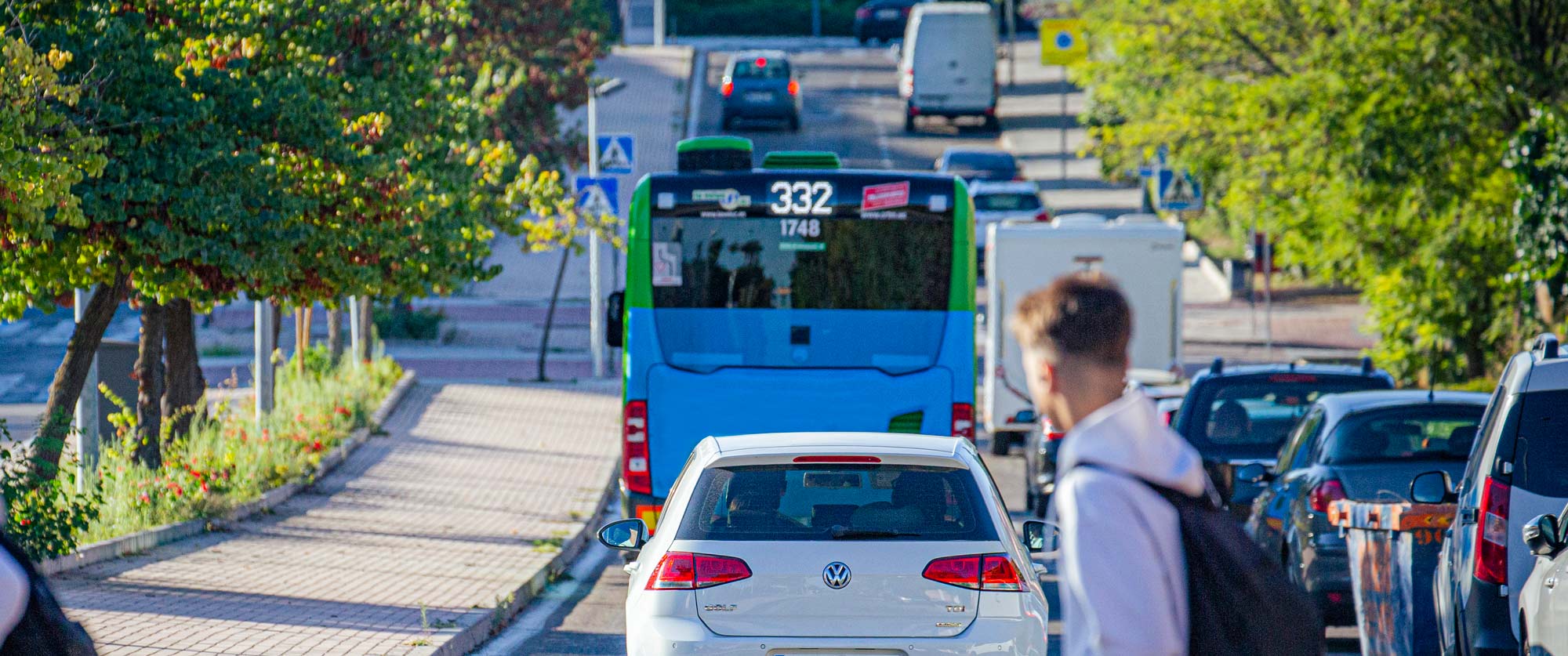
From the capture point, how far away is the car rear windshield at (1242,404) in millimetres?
13305

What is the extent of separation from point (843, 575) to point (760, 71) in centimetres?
4331

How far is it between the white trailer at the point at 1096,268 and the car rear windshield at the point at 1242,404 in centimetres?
628

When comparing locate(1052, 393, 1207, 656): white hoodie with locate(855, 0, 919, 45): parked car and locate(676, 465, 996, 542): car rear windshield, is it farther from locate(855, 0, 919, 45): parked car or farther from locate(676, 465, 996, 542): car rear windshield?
locate(855, 0, 919, 45): parked car

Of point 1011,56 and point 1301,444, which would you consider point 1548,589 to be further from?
point 1011,56

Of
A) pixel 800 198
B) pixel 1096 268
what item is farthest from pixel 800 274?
pixel 1096 268

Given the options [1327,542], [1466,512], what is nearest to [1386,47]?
[1327,542]

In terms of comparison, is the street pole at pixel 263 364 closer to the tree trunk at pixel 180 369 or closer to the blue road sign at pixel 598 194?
the tree trunk at pixel 180 369

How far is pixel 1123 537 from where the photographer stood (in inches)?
122

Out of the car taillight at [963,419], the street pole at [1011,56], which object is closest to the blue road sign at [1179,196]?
the car taillight at [963,419]

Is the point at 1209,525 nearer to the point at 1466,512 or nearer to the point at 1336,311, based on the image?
the point at 1466,512

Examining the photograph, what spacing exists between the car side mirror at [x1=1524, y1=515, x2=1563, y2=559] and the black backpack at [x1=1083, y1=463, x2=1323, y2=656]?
11.2 feet

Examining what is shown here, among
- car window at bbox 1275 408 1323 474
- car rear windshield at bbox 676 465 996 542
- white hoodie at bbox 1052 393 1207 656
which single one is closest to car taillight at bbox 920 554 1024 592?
car rear windshield at bbox 676 465 996 542

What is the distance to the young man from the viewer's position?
3096 mm

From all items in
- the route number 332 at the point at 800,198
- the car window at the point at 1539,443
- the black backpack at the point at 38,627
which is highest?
the route number 332 at the point at 800,198
